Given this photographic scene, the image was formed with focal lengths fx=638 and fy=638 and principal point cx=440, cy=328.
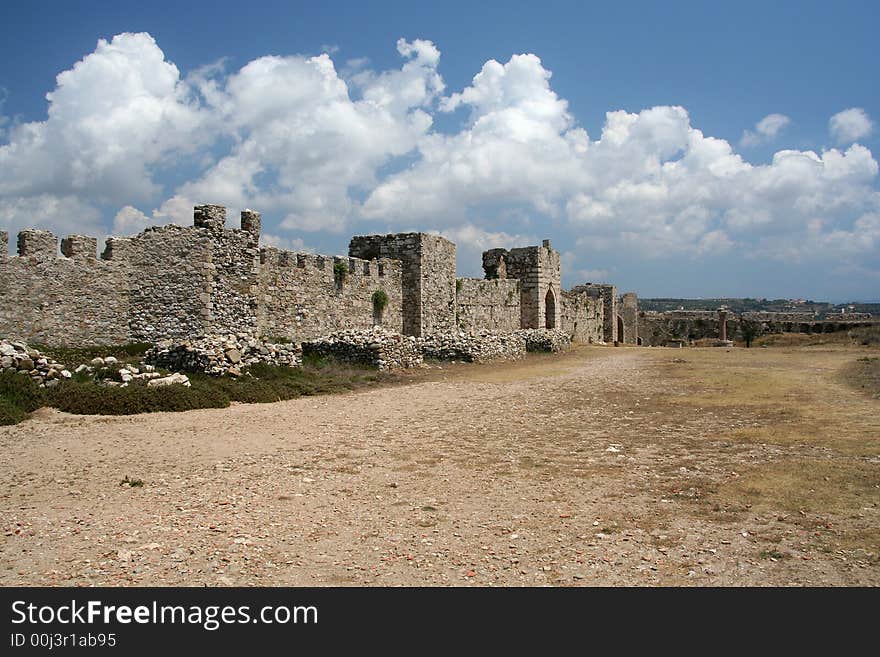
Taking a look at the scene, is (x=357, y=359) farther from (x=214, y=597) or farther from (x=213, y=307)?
(x=214, y=597)

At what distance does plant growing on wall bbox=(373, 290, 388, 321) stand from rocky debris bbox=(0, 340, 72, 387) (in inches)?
413

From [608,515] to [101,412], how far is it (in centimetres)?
831

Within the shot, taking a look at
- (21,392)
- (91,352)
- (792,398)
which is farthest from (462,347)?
(21,392)

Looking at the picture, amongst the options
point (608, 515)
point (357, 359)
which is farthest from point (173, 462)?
point (357, 359)

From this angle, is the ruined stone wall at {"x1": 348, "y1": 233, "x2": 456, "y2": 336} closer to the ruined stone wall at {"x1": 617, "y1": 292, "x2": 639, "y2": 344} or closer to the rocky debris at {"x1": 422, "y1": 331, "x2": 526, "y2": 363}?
the rocky debris at {"x1": 422, "y1": 331, "x2": 526, "y2": 363}

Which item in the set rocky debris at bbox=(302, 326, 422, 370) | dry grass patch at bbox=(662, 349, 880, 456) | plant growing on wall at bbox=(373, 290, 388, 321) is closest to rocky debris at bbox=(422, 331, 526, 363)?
plant growing on wall at bbox=(373, 290, 388, 321)

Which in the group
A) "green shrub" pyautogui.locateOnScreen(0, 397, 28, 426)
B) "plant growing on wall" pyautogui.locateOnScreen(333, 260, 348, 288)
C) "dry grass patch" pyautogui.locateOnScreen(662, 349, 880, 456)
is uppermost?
"plant growing on wall" pyautogui.locateOnScreen(333, 260, 348, 288)

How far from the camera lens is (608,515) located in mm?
5496

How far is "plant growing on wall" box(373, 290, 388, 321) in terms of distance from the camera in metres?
20.8

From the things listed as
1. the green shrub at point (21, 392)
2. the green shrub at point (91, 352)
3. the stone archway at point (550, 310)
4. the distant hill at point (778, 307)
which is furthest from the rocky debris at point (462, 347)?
the distant hill at point (778, 307)

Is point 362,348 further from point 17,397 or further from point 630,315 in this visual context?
point 630,315

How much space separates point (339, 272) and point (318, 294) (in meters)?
1.21

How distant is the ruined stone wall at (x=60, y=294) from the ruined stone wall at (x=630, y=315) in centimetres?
3892

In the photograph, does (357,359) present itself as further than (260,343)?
Yes
